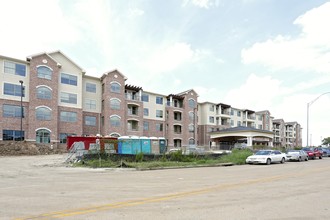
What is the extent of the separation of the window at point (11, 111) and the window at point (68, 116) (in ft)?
20.5

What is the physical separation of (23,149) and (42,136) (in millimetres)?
4928

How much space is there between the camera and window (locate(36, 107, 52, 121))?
133ft

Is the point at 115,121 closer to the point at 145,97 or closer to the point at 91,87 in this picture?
the point at 91,87

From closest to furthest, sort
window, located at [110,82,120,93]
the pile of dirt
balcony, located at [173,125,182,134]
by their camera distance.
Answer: the pile of dirt → window, located at [110,82,120,93] → balcony, located at [173,125,182,134]

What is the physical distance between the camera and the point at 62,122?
4350 centimetres

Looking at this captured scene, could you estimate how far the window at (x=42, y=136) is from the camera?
40219 mm

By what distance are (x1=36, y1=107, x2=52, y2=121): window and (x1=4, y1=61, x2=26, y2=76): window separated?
5912 mm

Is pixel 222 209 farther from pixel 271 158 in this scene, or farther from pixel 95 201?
pixel 271 158

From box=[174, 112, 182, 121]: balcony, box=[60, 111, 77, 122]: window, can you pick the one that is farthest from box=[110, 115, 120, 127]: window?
box=[174, 112, 182, 121]: balcony

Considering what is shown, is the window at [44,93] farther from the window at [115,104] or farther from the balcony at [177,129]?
the balcony at [177,129]

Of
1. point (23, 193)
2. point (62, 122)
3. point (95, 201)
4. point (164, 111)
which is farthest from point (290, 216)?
point (164, 111)

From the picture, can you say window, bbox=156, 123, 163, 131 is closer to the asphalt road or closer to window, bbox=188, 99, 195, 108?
window, bbox=188, 99, 195, 108

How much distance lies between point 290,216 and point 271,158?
21.7 meters

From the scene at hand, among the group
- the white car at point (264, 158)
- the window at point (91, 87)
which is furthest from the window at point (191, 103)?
the white car at point (264, 158)
